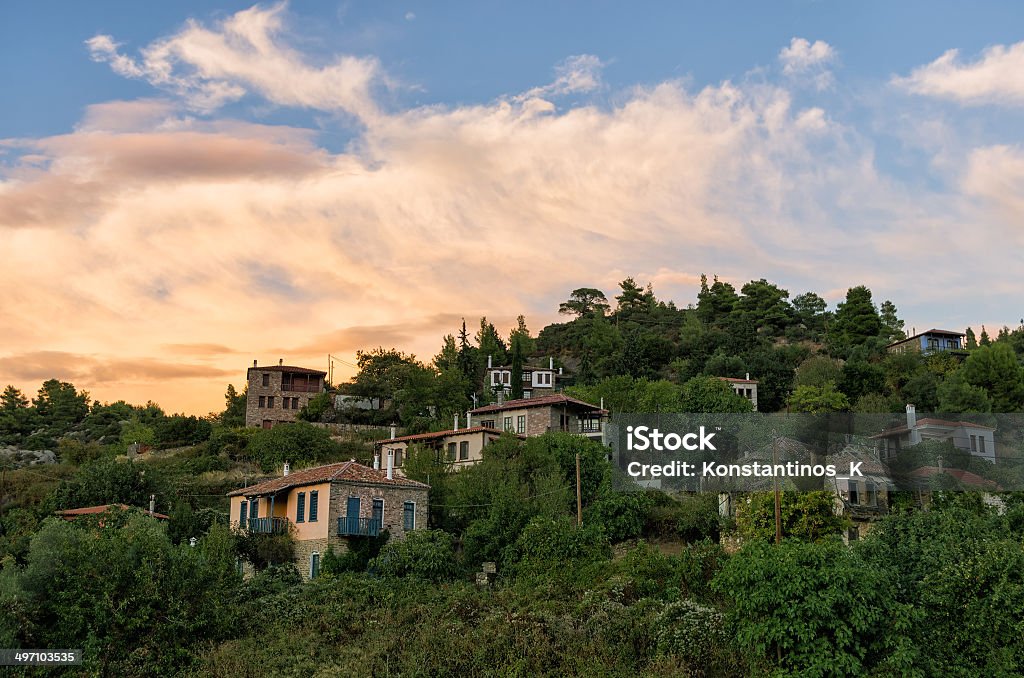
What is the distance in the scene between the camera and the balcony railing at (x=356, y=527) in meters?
37.4

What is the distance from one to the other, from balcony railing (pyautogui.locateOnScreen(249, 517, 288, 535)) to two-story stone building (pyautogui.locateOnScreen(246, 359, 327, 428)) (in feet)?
133

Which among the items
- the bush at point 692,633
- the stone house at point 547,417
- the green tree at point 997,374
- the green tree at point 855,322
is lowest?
the bush at point 692,633

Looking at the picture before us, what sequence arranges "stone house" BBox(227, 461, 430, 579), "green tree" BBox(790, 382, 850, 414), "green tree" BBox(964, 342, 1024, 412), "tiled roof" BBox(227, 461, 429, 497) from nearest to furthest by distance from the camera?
"stone house" BBox(227, 461, 430, 579)
"tiled roof" BBox(227, 461, 429, 497)
"green tree" BBox(790, 382, 850, 414)
"green tree" BBox(964, 342, 1024, 412)

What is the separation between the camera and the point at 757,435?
4334 centimetres

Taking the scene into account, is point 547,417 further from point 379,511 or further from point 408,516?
point 379,511

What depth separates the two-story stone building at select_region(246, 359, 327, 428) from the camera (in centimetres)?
8025

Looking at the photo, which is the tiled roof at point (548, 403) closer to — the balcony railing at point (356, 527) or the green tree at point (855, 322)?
the balcony railing at point (356, 527)

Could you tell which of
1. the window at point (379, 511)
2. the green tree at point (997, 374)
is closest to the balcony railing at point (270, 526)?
the window at point (379, 511)

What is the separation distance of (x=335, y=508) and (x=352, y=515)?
2.70 feet

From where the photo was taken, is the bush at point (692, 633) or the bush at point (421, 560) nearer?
the bush at point (692, 633)

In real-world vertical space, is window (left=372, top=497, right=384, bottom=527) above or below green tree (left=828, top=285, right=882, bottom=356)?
below

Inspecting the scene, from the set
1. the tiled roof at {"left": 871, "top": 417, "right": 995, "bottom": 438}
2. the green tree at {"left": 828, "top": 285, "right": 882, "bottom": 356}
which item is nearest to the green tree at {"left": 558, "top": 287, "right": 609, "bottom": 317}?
the green tree at {"left": 828, "top": 285, "right": 882, "bottom": 356}

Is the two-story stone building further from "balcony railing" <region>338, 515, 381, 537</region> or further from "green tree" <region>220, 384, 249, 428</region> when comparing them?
"balcony railing" <region>338, 515, 381, 537</region>

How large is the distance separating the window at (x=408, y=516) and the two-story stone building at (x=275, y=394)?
42138 mm
